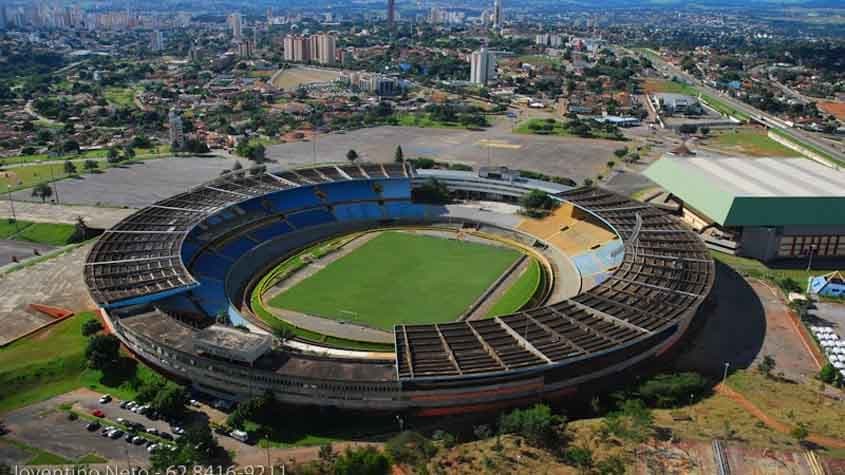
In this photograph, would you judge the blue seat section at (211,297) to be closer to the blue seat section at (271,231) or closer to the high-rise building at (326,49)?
the blue seat section at (271,231)

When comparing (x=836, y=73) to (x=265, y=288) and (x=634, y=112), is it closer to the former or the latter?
(x=634, y=112)

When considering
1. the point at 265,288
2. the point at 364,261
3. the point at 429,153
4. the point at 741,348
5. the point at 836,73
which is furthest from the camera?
the point at 836,73

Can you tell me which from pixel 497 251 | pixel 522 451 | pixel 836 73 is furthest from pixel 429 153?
pixel 836 73

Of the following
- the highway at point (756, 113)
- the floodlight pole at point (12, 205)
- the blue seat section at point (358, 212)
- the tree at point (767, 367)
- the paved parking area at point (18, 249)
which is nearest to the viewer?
the tree at point (767, 367)

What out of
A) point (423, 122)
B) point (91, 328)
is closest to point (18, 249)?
point (91, 328)

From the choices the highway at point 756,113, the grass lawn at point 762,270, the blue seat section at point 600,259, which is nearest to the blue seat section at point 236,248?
the blue seat section at point 600,259

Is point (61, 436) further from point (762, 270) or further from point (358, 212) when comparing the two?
point (762, 270)
